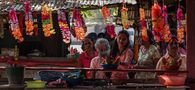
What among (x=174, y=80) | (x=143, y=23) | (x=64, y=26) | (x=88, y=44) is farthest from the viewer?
(x=64, y=26)

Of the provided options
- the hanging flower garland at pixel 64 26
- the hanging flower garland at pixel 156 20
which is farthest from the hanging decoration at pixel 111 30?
the hanging flower garland at pixel 156 20

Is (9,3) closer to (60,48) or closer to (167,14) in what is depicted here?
(60,48)

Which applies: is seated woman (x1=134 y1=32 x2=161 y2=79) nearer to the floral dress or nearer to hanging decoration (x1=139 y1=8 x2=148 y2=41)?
the floral dress

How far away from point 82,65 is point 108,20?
11.4 ft

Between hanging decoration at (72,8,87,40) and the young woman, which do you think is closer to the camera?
the young woman

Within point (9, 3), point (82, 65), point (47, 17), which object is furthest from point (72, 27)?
point (82, 65)

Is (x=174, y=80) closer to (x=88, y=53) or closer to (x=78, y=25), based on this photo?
(x=88, y=53)

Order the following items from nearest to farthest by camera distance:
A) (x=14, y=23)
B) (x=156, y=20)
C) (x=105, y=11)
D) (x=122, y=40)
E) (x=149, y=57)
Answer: (x=122, y=40) → (x=149, y=57) → (x=156, y=20) → (x=105, y=11) → (x=14, y=23)

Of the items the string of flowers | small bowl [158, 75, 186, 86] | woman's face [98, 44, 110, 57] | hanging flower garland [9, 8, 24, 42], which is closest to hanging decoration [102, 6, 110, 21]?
the string of flowers

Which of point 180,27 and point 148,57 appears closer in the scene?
point 148,57

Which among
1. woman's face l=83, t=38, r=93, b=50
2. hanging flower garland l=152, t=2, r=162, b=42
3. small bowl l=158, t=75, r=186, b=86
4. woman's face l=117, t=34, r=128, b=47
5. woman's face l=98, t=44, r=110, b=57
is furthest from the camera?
hanging flower garland l=152, t=2, r=162, b=42

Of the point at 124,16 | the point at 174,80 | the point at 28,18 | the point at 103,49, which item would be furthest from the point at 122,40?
the point at 28,18

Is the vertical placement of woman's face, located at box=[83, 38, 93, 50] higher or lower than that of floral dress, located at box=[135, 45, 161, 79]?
higher

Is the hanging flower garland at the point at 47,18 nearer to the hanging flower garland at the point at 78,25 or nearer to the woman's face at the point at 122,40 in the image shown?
the hanging flower garland at the point at 78,25
